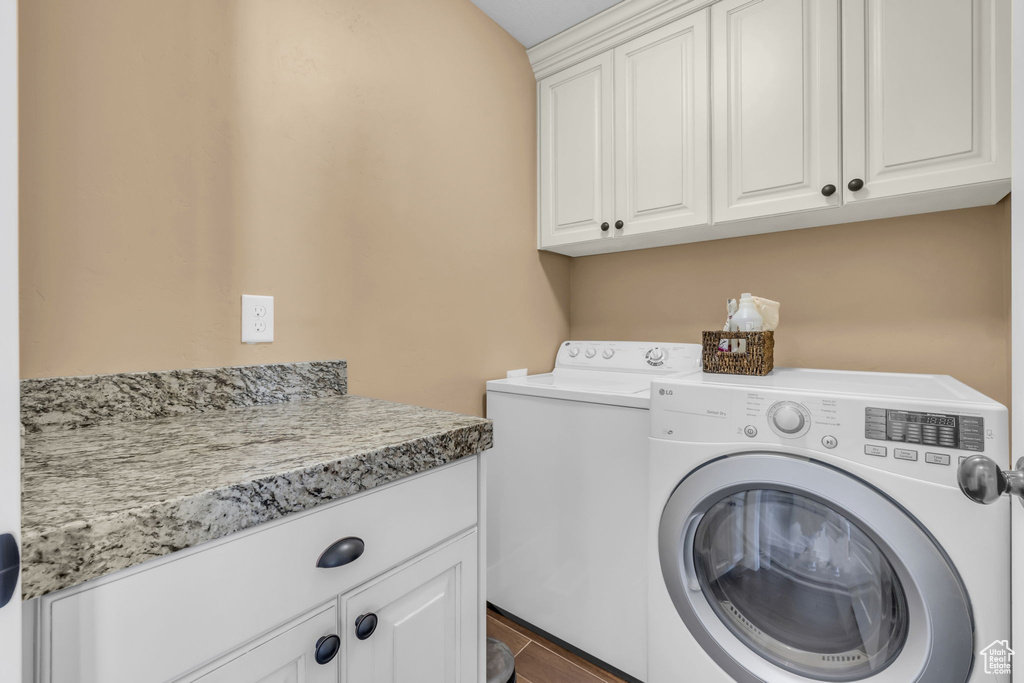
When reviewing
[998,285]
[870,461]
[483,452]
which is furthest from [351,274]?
[998,285]

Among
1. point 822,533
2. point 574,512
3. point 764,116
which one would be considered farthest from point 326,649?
point 764,116

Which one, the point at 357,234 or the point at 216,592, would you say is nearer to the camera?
the point at 216,592

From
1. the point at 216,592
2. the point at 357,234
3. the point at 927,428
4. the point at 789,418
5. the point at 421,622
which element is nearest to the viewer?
the point at 216,592

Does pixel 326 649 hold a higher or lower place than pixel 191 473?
lower

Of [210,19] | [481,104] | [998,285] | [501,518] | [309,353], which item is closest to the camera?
[210,19]

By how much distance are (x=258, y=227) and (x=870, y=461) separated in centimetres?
151

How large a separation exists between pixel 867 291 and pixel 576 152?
47.2 inches

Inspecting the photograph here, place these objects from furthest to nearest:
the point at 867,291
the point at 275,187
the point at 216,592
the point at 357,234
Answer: the point at 867,291, the point at 357,234, the point at 275,187, the point at 216,592

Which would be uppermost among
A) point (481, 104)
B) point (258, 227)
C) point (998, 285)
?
point (481, 104)

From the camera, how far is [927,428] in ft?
3.00

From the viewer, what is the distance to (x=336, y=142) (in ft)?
4.20

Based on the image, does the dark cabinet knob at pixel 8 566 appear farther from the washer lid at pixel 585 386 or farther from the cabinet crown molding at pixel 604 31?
the cabinet crown molding at pixel 604 31

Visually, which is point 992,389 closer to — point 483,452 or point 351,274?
point 483,452

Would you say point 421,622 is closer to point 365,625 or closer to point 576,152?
point 365,625
